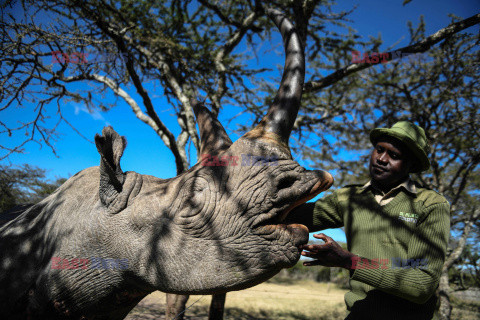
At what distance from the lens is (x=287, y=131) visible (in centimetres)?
152

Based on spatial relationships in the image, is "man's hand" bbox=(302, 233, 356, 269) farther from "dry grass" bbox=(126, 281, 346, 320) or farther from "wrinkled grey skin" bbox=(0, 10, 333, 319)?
"dry grass" bbox=(126, 281, 346, 320)

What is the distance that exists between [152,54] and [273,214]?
21.3 feet

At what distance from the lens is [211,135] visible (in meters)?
1.70

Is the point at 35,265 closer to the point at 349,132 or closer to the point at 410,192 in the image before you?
the point at 410,192

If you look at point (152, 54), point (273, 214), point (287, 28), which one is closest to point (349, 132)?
point (152, 54)

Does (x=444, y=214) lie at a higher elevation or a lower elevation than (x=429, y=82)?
lower

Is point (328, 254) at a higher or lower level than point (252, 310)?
higher

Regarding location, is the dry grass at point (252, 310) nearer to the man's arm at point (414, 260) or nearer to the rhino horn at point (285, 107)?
the man's arm at point (414, 260)

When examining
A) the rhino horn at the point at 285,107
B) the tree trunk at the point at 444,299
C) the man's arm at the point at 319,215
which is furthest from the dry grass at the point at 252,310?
the rhino horn at the point at 285,107

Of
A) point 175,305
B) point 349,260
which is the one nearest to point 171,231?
point 349,260

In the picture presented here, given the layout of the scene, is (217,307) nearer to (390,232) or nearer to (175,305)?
(175,305)

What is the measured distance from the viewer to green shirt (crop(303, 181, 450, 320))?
71.3 inches

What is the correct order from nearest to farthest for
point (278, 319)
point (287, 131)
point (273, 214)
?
point (273, 214)
point (287, 131)
point (278, 319)

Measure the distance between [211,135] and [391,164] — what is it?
1.43m
